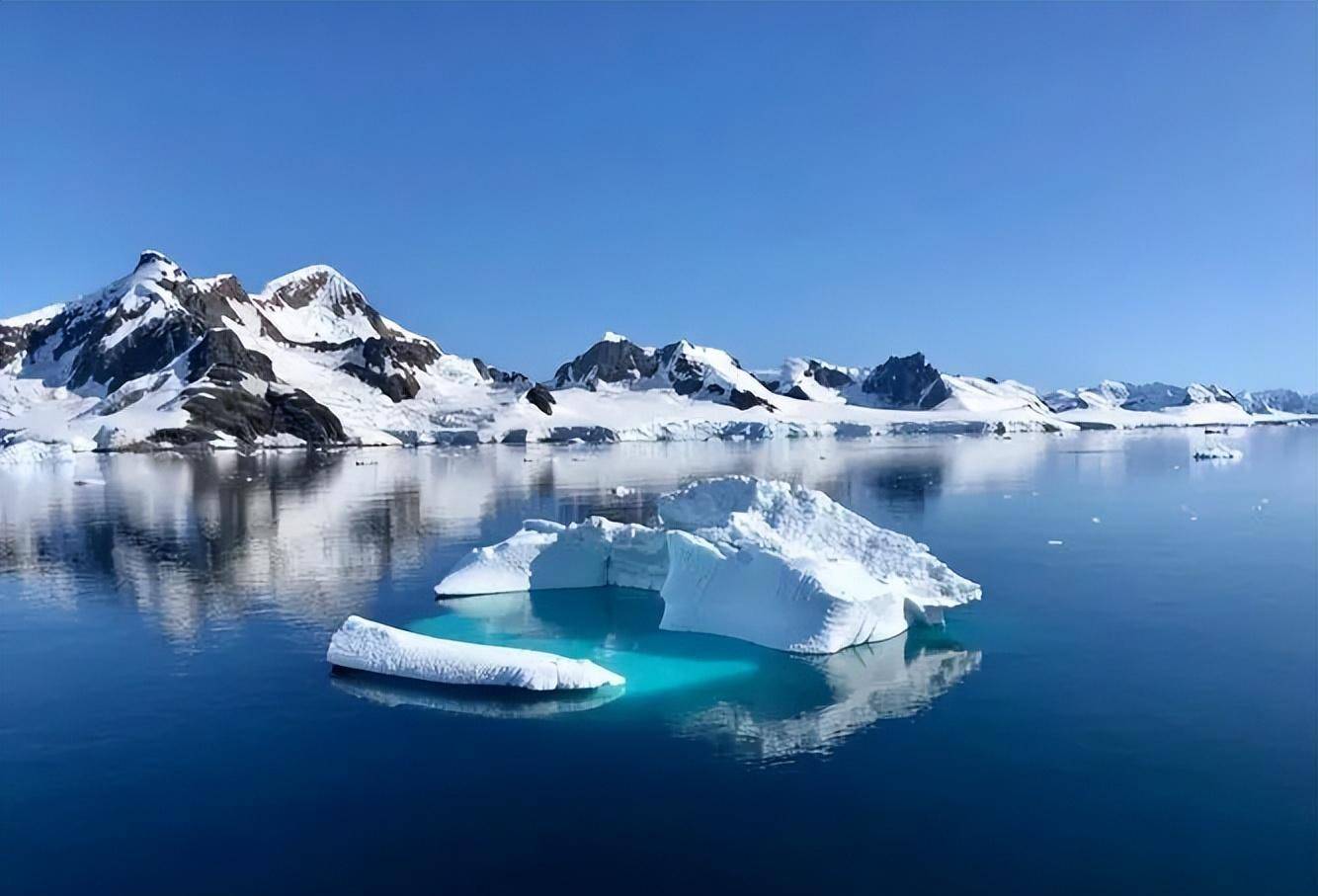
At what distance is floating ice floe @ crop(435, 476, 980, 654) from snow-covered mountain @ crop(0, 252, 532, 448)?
65.9m

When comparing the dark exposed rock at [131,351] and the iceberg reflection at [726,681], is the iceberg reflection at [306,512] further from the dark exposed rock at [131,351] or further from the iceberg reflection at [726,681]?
the dark exposed rock at [131,351]

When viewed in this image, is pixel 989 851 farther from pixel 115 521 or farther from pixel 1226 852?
pixel 115 521

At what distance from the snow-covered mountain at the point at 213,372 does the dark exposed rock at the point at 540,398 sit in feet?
6.34

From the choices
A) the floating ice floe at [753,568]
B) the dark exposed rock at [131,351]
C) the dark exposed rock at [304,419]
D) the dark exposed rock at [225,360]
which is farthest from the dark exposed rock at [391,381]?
the floating ice floe at [753,568]

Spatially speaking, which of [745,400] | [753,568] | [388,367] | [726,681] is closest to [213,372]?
[388,367]

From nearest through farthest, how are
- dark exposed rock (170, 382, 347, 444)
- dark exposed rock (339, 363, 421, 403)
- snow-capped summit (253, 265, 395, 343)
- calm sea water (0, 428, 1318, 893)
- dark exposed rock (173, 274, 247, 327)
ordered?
calm sea water (0, 428, 1318, 893) → dark exposed rock (170, 382, 347, 444) → dark exposed rock (339, 363, 421, 403) → dark exposed rock (173, 274, 247, 327) → snow-capped summit (253, 265, 395, 343)

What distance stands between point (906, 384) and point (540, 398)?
9264cm

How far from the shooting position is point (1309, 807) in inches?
296

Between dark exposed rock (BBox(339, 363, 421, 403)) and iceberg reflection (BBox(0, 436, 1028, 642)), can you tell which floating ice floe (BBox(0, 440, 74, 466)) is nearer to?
iceberg reflection (BBox(0, 436, 1028, 642))

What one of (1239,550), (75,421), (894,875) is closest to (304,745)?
(894,875)

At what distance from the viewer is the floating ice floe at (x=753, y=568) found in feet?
40.4

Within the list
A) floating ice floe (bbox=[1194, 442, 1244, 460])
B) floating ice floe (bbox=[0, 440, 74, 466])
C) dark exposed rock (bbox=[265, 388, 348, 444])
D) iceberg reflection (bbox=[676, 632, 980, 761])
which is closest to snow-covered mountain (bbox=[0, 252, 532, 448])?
dark exposed rock (bbox=[265, 388, 348, 444])

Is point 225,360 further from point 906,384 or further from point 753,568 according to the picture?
point 906,384

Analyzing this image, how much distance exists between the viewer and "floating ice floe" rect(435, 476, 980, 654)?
12305 mm
